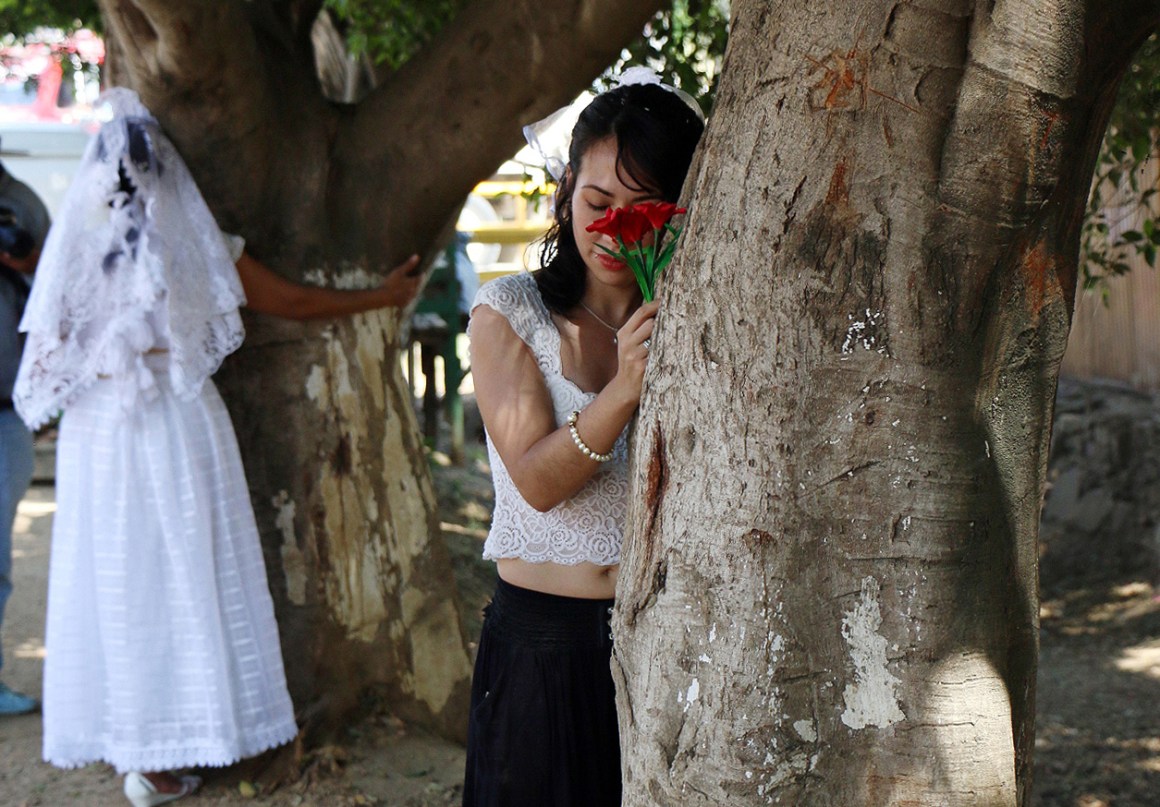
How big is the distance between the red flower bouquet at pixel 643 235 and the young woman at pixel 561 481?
176 mm

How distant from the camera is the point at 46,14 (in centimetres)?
689

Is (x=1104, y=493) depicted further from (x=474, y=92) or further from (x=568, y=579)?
(x=568, y=579)

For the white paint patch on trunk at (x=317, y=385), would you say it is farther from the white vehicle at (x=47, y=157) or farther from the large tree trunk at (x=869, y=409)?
the white vehicle at (x=47, y=157)

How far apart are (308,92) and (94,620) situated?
74.2 inches

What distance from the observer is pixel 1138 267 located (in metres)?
6.82

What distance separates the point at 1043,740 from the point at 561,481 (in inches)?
137

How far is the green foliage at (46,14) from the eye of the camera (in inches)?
262

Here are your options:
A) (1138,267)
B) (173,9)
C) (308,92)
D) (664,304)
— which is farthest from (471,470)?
(664,304)

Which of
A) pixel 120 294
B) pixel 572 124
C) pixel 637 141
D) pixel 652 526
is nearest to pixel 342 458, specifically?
pixel 120 294

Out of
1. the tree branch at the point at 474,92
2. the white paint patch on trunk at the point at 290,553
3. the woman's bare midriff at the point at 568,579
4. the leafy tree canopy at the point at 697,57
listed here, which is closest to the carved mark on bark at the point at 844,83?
the woman's bare midriff at the point at 568,579

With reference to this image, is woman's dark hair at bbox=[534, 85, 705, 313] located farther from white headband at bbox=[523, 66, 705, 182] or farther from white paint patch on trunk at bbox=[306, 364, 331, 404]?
white paint patch on trunk at bbox=[306, 364, 331, 404]

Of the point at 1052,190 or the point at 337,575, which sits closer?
the point at 1052,190

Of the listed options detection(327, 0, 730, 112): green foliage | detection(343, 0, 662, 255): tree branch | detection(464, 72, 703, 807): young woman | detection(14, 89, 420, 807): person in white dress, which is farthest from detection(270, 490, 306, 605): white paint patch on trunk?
A: detection(464, 72, 703, 807): young woman

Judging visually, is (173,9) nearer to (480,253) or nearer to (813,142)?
(813,142)
